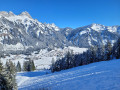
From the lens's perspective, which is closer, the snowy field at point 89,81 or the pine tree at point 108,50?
the snowy field at point 89,81

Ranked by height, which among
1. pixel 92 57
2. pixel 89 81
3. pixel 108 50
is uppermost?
pixel 108 50

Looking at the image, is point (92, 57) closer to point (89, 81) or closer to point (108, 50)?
point (108, 50)

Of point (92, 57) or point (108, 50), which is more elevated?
point (108, 50)

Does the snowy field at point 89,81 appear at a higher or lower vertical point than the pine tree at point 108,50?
lower

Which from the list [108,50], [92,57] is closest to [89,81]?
[108,50]

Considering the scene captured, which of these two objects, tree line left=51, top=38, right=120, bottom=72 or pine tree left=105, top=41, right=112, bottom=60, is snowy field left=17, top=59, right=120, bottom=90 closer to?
pine tree left=105, top=41, right=112, bottom=60

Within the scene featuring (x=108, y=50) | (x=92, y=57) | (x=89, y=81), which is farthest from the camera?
(x=92, y=57)

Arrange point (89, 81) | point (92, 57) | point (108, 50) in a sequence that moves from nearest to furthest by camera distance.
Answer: point (89, 81) < point (108, 50) < point (92, 57)

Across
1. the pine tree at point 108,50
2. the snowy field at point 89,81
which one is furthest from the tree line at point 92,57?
the snowy field at point 89,81

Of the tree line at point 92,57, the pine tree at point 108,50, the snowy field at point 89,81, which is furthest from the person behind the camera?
the tree line at point 92,57

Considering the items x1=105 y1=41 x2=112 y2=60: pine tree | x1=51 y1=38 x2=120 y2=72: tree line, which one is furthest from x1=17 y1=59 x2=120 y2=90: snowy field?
x1=51 y1=38 x2=120 y2=72: tree line

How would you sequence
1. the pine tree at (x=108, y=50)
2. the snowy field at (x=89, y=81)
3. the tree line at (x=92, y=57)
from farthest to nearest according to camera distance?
the tree line at (x=92, y=57)
the pine tree at (x=108, y=50)
the snowy field at (x=89, y=81)

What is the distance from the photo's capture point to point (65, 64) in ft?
178

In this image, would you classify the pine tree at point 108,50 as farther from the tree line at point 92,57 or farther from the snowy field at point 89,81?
the snowy field at point 89,81
